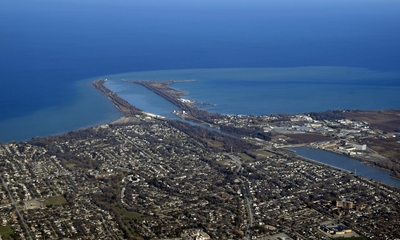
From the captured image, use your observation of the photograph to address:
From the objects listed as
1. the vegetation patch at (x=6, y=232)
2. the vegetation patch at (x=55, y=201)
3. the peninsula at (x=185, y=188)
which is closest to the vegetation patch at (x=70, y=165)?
the peninsula at (x=185, y=188)

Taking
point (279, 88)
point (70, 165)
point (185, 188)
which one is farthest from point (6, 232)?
point (279, 88)

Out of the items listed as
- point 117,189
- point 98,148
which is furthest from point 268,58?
point 117,189

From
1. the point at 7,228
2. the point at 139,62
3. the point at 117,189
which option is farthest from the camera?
the point at 139,62

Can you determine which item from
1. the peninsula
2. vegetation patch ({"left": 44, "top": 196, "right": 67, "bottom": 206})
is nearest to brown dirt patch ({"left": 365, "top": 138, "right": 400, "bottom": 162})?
the peninsula

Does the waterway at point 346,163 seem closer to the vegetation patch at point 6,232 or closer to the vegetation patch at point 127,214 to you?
the vegetation patch at point 127,214

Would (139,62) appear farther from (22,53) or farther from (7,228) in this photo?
(7,228)
